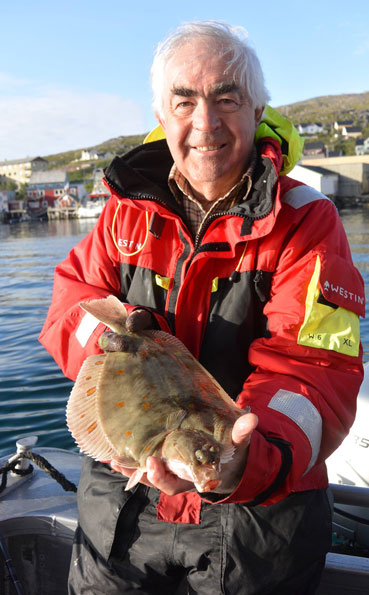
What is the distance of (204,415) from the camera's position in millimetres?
1933

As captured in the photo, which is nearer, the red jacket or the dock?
the red jacket

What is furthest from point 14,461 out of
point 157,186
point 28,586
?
point 157,186

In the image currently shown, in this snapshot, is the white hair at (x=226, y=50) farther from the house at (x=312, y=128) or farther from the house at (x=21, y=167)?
the house at (x=21, y=167)

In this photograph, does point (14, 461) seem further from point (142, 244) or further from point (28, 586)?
point (142, 244)

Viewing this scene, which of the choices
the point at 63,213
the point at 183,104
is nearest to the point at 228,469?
the point at 183,104

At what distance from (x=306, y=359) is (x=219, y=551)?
0.93 meters

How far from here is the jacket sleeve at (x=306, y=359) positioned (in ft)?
6.64

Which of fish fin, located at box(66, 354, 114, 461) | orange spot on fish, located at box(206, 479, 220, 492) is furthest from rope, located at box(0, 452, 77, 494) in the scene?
orange spot on fish, located at box(206, 479, 220, 492)

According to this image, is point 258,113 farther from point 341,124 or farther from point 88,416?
point 341,124

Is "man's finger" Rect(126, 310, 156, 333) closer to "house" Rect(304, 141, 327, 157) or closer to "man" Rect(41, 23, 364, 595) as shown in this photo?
"man" Rect(41, 23, 364, 595)

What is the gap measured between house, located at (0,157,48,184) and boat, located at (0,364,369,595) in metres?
174

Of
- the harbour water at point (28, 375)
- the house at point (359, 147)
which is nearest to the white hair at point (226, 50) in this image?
the harbour water at point (28, 375)

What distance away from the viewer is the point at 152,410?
6.63 feet

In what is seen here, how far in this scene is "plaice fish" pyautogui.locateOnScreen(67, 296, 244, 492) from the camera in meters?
1.79
